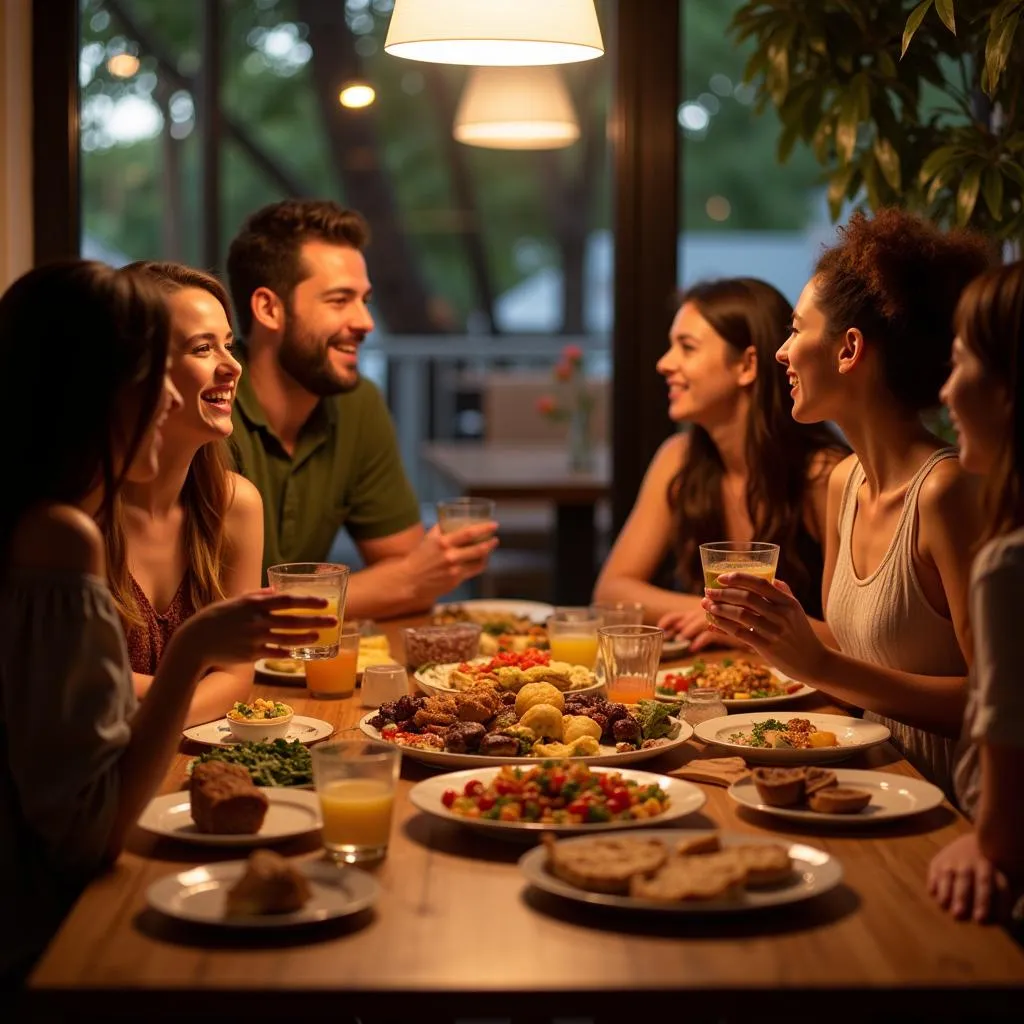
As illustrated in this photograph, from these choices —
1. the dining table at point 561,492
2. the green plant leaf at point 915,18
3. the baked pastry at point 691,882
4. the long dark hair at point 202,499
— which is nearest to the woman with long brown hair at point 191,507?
the long dark hair at point 202,499

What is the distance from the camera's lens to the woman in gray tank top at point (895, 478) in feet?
7.20

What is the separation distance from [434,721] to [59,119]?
2.43 metres

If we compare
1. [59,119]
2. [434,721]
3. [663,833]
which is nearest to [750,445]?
[434,721]

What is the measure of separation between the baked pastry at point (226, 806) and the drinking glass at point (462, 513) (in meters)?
1.40

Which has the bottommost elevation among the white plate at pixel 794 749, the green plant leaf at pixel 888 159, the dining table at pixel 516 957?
the dining table at pixel 516 957

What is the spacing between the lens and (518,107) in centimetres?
431

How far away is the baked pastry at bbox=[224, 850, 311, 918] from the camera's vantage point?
147 centimetres

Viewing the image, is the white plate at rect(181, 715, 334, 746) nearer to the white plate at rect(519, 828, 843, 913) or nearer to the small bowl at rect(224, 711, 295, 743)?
the small bowl at rect(224, 711, 295, 743)

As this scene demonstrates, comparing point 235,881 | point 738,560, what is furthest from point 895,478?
point 235,881

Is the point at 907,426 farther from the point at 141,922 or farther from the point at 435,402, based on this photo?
the point at 435,402

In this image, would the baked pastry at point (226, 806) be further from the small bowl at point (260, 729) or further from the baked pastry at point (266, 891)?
the small bowl at point (260, 729)

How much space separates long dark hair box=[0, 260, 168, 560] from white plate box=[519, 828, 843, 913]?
0.67 metres

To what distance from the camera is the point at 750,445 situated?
3227 millimetres

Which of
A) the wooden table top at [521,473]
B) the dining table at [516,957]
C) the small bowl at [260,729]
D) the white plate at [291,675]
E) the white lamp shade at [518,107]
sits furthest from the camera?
the wooden table top at [521,473]
